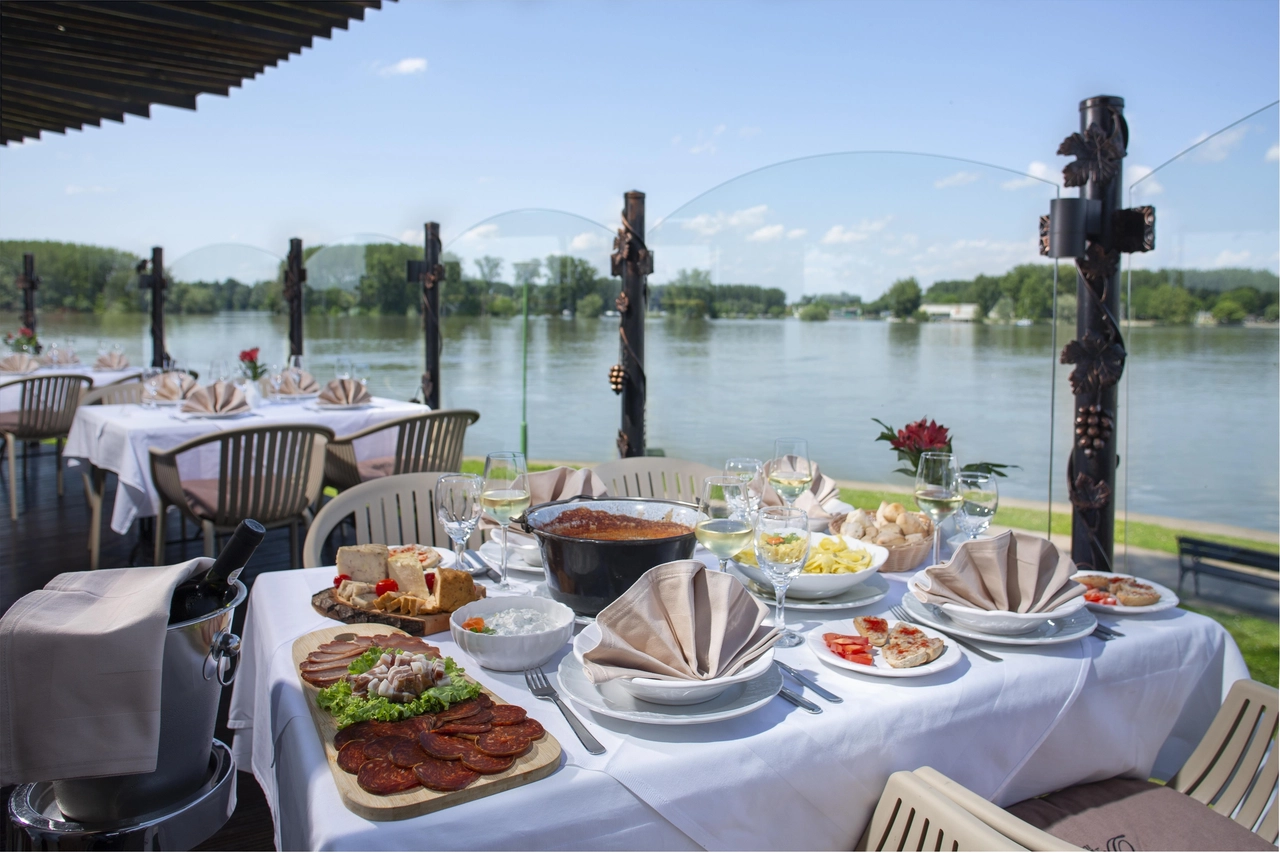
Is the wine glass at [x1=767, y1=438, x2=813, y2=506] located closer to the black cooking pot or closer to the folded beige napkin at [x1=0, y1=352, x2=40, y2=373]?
the black cooking pot

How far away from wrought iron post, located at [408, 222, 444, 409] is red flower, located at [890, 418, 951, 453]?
4.69 metres

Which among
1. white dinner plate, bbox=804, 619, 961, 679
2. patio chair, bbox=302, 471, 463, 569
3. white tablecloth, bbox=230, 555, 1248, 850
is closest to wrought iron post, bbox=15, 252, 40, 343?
patio chair, bbox=302, 471, 463, 569

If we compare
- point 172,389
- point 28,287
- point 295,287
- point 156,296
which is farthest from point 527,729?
point 28,287

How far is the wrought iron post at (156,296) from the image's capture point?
860cm

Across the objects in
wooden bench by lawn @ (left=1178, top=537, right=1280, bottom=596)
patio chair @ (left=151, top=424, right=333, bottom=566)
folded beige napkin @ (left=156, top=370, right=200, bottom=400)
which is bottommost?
wooden bench by lawn @ (left=1178, top=537, right=1280, bottom=596)

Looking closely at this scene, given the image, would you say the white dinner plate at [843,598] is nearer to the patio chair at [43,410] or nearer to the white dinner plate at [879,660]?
the white dinner plate at [879,660]

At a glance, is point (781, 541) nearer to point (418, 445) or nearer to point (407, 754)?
A: point (407, 754)

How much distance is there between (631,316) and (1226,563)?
2770 mm

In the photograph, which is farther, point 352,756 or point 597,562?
point 597,562

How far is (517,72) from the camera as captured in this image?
870 cm

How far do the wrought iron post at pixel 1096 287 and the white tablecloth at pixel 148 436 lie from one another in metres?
3.23

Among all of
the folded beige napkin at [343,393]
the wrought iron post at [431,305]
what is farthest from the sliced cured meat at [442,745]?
the wrought iron post at [431,305]

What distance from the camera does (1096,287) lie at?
2.60 m

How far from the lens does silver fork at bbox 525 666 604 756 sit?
35.3 inches
